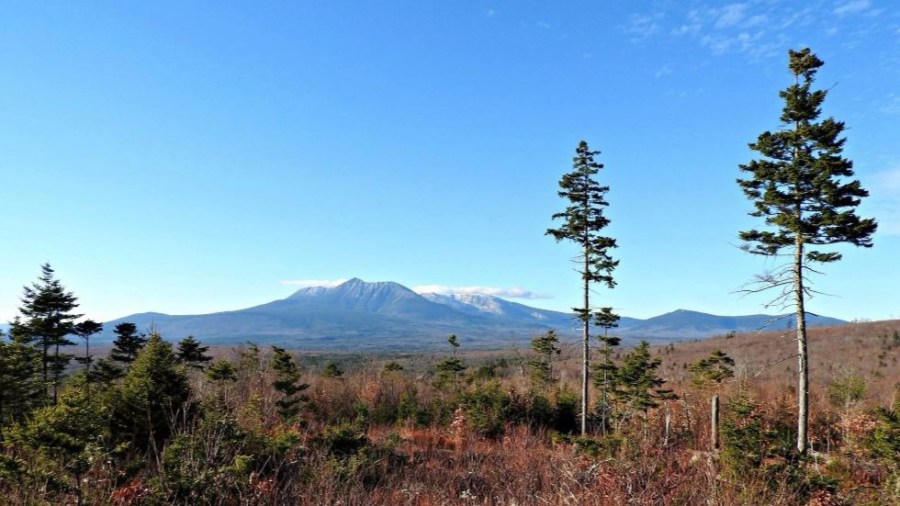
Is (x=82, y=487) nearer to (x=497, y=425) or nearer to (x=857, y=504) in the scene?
(x=857, y=504)

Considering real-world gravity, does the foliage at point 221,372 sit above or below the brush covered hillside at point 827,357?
above

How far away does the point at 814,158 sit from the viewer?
1544 cm

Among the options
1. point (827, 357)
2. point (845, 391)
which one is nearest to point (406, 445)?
point (845, 391)

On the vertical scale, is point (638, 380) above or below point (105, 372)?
below

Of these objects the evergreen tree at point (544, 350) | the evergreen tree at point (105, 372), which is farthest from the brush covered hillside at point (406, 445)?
the evergreen tree at point (544, 350)

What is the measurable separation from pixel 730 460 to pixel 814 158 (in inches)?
434

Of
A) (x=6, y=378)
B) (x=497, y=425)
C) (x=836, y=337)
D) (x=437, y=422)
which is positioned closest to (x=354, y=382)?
(x=437, y=422)

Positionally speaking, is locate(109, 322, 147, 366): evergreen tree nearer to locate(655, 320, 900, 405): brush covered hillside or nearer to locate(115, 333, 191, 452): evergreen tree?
locate(115, 333, 191, 452): evergreen tree

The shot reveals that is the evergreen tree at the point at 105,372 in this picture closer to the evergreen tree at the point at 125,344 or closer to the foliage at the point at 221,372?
the evergreen tree at the point at 125,344

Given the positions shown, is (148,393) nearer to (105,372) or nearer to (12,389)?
(12,389)

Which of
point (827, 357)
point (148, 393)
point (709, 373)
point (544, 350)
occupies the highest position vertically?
point (148, 393)

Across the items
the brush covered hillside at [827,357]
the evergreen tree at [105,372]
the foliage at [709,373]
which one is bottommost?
the brush covered hillside at [827,357]

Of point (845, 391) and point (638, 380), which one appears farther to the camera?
point (638, 380)

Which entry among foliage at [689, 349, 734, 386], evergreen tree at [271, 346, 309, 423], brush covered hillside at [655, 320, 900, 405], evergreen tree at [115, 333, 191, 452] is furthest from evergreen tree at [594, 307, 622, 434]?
evergreen tree at [115, 333, 191, 452]
